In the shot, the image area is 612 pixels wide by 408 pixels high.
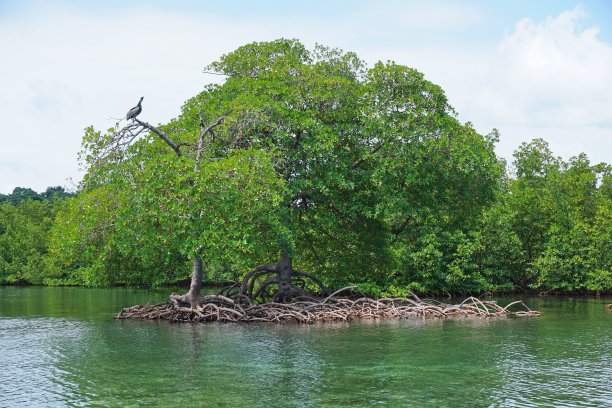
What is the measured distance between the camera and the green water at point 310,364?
597 inches

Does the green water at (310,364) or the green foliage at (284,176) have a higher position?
the green foliage at (284,176)

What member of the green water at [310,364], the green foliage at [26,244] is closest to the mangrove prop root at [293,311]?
the green water at [310,364]

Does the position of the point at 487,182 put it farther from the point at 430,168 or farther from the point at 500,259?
the point at 500,259

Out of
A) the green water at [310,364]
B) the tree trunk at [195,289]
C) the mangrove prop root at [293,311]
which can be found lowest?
the green water at [310,364]

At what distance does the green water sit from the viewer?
15156mm

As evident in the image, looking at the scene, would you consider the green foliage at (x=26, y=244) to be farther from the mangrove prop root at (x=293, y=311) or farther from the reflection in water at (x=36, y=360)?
the mangrove prop root at (x=293, y=311)

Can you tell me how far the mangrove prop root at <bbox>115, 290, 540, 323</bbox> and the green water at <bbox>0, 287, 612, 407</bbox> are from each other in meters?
1.53

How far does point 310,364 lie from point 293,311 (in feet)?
→ 35.4

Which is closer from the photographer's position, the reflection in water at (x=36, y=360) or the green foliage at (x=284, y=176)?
the reflection in water at (x=36, y=360)

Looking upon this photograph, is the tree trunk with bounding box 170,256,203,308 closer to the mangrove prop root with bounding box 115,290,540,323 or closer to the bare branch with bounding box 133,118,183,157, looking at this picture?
the mangrove prop root with bounding box 115,290,540,323

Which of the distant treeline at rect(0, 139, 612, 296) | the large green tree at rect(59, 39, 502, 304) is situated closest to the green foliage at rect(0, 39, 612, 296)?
the large green tree at rect(59, 39, 502, 304)

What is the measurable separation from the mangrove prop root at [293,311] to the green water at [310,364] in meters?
1.53

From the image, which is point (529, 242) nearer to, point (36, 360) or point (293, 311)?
point (293, 311)

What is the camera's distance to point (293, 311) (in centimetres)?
2978
